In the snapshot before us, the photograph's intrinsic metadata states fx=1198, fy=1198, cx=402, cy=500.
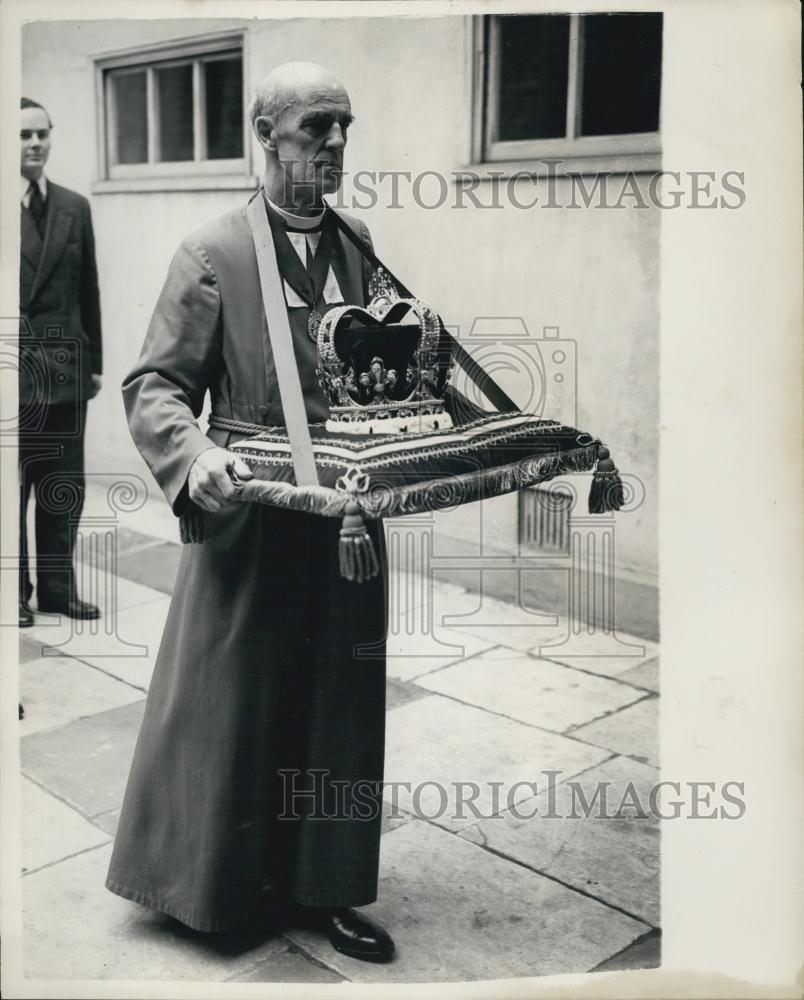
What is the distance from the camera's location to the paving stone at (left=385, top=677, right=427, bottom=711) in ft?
15.2

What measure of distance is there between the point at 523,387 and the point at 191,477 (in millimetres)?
2710

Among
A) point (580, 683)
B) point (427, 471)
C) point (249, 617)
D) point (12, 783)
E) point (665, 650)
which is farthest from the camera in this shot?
point (580, 683)

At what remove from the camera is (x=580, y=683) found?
4.77 m

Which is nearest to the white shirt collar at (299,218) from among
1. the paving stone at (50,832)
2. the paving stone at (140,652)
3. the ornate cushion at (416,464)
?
the ornate cushion at (416,464)

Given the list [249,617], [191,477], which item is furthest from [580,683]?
[191,477]

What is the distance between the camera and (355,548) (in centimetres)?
230

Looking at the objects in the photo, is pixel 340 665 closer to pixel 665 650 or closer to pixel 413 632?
pixel 665 650

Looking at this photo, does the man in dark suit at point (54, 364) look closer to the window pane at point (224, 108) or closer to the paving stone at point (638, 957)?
the window pane at point (224, 108)

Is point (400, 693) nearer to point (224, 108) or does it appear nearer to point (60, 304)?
point (60, 304)

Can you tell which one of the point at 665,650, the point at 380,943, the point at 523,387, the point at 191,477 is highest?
the point at 523,387

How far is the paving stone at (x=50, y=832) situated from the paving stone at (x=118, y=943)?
188mm

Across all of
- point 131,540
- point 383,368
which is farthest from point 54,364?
point 383,368

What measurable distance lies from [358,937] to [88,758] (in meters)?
1.50
